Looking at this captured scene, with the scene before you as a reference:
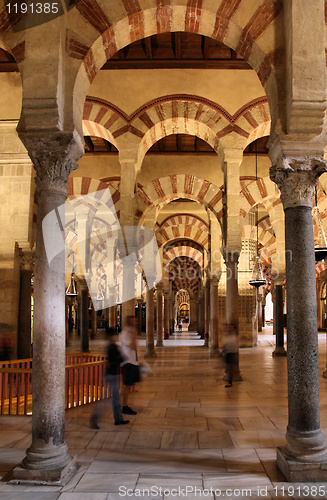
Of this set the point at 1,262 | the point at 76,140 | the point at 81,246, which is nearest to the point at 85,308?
the point at 81,246

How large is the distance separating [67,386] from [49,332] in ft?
7.53

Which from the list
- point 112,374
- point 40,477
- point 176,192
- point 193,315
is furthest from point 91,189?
point 193,315

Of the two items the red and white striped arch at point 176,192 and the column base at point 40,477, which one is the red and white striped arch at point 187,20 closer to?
the column base at point 40,477

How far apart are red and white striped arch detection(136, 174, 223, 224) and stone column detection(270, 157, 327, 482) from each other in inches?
219

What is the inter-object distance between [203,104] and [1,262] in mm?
3933

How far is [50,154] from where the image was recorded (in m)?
3.43

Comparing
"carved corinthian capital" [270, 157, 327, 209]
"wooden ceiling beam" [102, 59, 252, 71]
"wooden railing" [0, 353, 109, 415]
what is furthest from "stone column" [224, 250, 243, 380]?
"carved corinthian capital" [270, 157, 327, 209]

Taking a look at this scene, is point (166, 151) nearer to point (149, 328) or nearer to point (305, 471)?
point (149, 328)

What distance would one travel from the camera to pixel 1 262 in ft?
22.8

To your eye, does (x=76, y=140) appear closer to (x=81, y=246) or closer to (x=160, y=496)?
(x=160, y=496)

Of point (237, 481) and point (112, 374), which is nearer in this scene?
point (237, 481)

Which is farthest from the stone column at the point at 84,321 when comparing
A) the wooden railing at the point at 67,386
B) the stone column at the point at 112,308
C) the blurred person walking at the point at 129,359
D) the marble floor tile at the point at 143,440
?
the marble floor tile at the point at 143,440

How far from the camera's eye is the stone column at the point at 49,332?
3070 mm

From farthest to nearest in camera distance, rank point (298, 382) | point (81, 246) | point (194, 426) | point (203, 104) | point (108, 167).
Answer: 1. point (81, 246)
2. point (108, 167)
3. point (203, 104)
4. point (194, 426)
5. point (298, 382)
